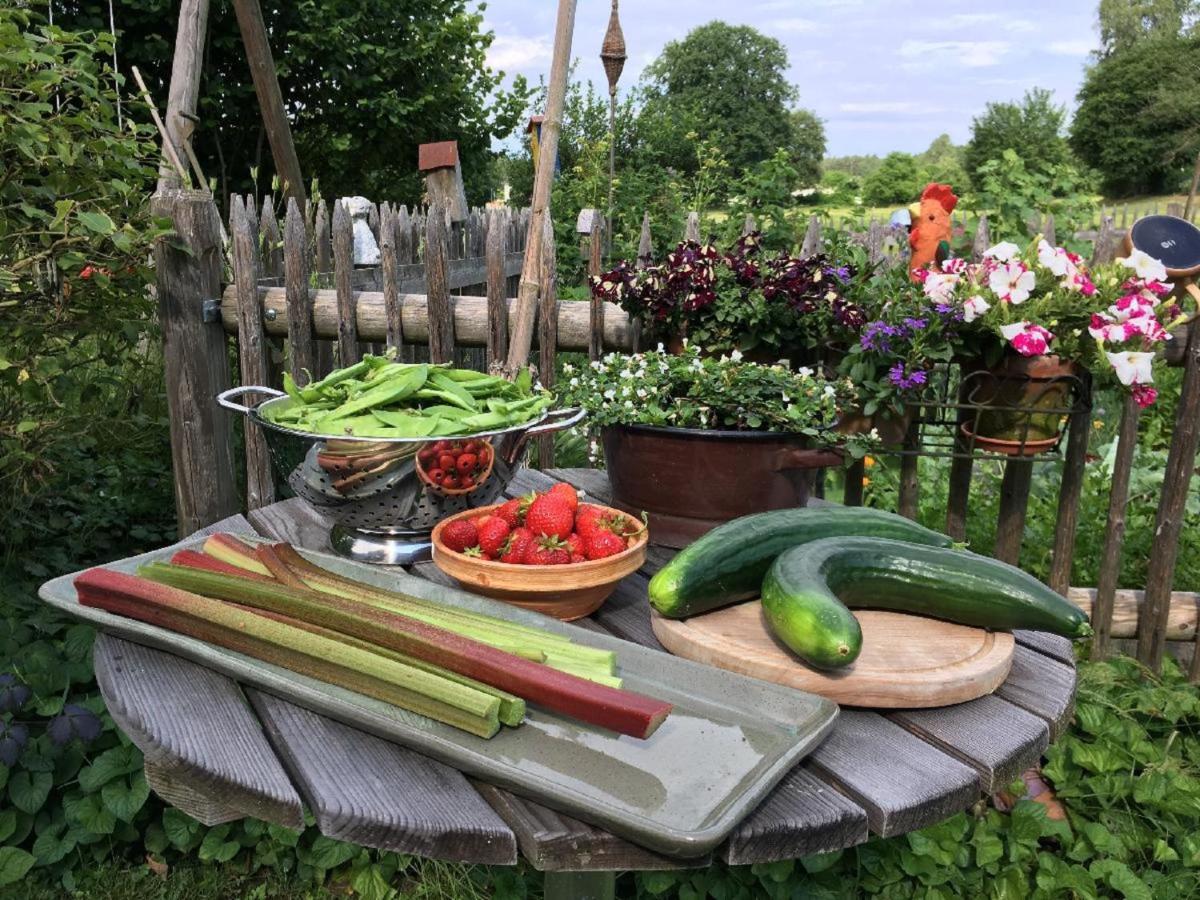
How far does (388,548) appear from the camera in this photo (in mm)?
1796

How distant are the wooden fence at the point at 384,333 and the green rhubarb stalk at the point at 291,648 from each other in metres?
1.83

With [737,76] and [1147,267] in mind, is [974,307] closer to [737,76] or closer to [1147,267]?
[1147,267]

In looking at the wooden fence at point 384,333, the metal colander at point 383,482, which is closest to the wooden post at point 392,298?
the wooden fence at point 384,333

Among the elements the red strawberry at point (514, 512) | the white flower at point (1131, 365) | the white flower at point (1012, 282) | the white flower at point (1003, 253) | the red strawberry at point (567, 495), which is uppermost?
the white flower at point (1003, 253)

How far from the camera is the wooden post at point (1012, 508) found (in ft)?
10.2

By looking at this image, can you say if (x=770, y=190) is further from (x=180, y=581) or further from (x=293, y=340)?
(x=180, y=581)

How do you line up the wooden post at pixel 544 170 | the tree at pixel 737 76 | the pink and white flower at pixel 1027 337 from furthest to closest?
the tree at pixel 737 76, the pink and white flower at pixel 1027 337, the wooden post at pixel 544 170

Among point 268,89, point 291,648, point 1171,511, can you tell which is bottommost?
point 1171,511

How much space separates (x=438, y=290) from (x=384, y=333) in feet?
0.93

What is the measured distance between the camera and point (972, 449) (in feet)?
8.66

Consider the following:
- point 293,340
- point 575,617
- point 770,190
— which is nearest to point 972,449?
point 575,617

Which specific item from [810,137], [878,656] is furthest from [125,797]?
[810,137]

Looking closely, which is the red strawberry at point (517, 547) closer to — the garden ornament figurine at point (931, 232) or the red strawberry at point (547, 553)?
the red strawberry at point (547, 553)

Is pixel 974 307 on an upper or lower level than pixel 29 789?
upper
